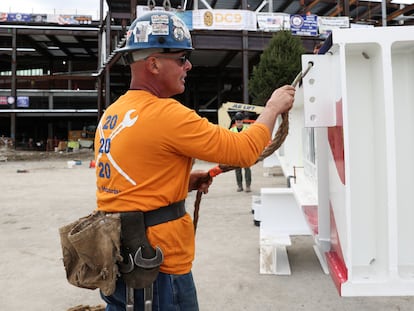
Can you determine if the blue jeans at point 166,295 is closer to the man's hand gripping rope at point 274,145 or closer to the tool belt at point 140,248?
the tool belt at point 140,248

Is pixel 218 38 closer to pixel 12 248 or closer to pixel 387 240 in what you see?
pixel 12 248

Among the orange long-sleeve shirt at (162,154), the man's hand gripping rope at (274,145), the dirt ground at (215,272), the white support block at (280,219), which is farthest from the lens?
the white support block at (280,219)

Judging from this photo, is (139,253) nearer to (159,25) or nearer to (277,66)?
(159,25)

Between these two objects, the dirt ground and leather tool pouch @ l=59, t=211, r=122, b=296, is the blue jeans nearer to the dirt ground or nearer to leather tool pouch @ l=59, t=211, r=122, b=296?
leather tool pouch @ l=59, t=211, r=122, b=296

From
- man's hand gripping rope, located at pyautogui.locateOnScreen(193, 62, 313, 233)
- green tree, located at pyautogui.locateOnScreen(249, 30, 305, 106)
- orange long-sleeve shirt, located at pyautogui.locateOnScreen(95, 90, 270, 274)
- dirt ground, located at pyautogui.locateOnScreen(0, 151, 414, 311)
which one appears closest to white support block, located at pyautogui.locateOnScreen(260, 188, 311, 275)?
dirt ground, located at pyautogui.locateOnScreen(0, 151, 414, 311)

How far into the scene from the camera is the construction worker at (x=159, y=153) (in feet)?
5.35

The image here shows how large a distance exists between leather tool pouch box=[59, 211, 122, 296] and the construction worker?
0.17 ft

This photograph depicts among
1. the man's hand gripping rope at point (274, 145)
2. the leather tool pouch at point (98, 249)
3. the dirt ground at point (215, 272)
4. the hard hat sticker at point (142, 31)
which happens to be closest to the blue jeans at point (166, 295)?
the leather tool pouch at point (98, 249)

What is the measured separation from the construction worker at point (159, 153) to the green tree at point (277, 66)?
1804 cm

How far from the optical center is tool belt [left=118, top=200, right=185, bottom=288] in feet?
5.39

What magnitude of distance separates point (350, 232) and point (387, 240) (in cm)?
18

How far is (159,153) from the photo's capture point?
164cm

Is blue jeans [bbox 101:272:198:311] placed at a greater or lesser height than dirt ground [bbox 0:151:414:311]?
greater

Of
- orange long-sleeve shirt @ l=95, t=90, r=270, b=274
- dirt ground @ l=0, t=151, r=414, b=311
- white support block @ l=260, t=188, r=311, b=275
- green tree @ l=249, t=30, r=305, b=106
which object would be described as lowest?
dirt ground @ l=0, t=151, r=414, b=311
